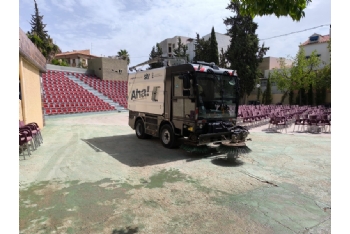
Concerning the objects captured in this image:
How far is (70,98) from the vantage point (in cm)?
2216

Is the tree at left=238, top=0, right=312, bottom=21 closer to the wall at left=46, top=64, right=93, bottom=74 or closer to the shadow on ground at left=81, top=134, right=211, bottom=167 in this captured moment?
the shadow on ground at left=81, top=134, right=211, bottom=167

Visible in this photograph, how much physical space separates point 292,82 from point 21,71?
32571 mm

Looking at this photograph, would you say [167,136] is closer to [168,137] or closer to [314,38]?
[168,137]

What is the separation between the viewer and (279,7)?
3699mm

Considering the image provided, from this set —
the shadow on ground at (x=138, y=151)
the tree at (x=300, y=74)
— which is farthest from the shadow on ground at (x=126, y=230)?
the tree at (x=300, y=74)

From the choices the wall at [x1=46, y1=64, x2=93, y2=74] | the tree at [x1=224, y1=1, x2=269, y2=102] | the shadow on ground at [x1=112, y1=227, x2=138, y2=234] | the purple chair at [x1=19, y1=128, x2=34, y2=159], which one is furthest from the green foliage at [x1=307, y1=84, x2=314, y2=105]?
the shadow on ground at [x1=112, y1=227, x2=138, y2=234]

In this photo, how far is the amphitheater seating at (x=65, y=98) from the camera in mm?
19812

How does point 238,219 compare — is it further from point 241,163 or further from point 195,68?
point 195,68

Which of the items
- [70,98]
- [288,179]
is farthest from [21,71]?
[70,98]

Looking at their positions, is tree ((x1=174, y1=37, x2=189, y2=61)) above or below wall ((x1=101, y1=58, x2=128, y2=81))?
above

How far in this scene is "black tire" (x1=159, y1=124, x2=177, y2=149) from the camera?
24.1 ft

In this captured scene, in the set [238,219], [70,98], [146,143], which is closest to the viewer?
[238,219]

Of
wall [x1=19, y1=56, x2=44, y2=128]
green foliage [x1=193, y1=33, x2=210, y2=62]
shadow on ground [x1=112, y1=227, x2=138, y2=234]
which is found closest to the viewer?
shadow on ground [x1=112, y1=227, x2=138, y2=234]

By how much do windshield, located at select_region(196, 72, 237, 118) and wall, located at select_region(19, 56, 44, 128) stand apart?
726cm
